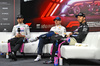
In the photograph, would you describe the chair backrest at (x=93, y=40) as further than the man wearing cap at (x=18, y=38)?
No

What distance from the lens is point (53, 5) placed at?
5.48 metres

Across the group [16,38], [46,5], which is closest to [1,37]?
[16,38]

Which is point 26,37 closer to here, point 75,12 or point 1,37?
point 1,37

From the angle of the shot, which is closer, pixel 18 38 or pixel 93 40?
pixel 93 40

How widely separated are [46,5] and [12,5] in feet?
4.05

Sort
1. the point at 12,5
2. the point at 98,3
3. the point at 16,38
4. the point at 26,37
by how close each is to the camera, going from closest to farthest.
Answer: the point at 16,38 → the point at 26,37 → the point at 98,3 → the point at 12,5

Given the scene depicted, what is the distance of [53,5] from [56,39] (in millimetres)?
2389

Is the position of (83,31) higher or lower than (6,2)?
lower

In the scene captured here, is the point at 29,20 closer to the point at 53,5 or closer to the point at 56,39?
the point at 53,5

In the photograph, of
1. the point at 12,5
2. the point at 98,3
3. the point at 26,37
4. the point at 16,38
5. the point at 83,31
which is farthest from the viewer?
the point at 12,5

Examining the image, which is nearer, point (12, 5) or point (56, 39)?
point (56, 39)

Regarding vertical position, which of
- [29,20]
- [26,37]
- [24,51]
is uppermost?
[29,20]

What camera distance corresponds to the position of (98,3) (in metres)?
5.32

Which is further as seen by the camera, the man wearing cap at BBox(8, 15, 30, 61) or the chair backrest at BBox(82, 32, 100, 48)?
the man wearing cap at BBox(8, 15, 30, 61)
